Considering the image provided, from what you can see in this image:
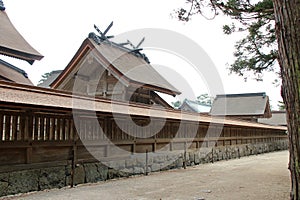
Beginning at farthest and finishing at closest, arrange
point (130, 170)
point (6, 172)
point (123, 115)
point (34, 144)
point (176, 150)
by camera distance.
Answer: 1. point (176, 150)
2. point (130, 170)
3. point (123, 115)
4. point (34, 144)
5. point (6, 172)

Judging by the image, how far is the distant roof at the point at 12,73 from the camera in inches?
446

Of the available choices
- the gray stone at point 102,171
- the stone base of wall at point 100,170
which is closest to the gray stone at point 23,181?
the stone base of wall at point 100,170

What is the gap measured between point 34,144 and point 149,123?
4232 mm

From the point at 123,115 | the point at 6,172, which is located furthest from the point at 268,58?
the point at 6,172

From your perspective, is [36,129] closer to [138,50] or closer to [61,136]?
[61,136]

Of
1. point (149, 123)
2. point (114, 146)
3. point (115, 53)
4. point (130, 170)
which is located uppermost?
point (115, 53)

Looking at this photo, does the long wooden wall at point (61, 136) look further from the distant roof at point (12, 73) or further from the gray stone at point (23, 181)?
the distant roof at point (12, 73)

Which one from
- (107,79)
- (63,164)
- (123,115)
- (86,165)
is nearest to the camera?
(63,164)

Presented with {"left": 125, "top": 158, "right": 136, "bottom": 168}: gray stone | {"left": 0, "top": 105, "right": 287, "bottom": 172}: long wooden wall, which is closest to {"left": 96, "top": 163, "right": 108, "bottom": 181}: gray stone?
{"left": 0, "top": 105, "right": 287, "bottom": 172}: long wooden wall

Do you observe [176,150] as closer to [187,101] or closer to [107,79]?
[107,79]

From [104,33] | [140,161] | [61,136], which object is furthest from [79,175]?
[104,33]

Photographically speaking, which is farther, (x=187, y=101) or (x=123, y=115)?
(x=187, y=101)

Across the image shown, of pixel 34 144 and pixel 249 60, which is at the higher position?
pixel 249 60

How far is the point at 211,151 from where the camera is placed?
44.2ft
